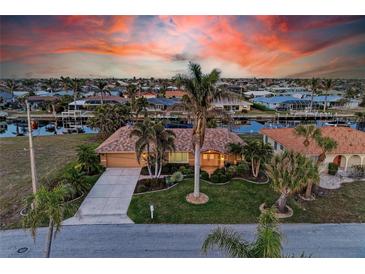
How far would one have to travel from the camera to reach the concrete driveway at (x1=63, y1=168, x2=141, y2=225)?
1128cm

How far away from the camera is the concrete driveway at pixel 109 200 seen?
1128 centimetres

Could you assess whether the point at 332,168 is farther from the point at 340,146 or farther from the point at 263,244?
the point at 263,244

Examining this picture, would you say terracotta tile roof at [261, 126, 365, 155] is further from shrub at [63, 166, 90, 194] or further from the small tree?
the small tree

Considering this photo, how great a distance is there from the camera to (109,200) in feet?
42.8

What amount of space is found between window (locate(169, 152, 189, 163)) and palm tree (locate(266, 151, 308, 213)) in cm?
734

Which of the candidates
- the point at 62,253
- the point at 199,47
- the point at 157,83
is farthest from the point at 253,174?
the point at 157,83

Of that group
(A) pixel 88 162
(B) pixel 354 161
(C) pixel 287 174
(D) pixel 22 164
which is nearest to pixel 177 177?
(A) pixel 88 162

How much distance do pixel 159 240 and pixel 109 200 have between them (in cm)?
453

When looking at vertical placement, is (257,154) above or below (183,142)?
below

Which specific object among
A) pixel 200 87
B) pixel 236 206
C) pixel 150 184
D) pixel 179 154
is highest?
pixel 200 87

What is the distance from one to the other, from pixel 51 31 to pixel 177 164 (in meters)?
11.1

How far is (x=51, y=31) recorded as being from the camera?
11766 millimetres

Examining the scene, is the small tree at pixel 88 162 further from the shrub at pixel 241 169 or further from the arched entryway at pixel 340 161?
the arched entryway at pixel 340 161

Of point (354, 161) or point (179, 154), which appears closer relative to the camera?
point (354, 161)
